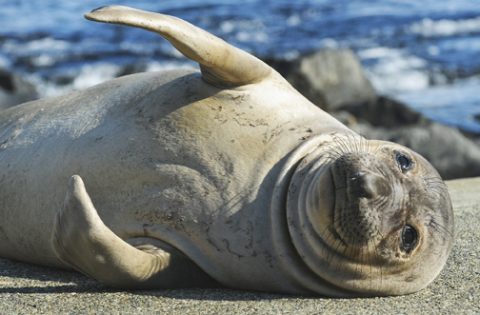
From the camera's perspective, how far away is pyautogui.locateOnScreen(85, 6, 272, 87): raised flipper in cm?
474

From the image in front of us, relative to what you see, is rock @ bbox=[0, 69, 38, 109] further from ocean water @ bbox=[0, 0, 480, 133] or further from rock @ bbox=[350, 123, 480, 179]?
rock @ bbox=[350, 123, 480, 179]

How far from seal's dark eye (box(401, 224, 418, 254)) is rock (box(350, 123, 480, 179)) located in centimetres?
566

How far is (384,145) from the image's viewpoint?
16.2 feet

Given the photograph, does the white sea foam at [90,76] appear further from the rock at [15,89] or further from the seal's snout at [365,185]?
the seal's snout at [365,185]

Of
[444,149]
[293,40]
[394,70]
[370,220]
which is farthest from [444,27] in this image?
[370,220]

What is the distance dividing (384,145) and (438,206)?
1.29 ft

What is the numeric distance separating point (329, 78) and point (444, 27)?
8.47 metres

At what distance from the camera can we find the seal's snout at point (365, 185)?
14.2ft

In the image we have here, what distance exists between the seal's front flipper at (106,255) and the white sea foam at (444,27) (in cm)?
1784

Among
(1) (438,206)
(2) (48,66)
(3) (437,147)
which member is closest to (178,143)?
(1) (438,206)

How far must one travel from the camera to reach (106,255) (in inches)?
171

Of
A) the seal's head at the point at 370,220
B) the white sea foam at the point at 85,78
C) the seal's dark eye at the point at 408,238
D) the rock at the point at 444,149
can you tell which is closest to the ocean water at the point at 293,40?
the white sea foam at the point at 85,78

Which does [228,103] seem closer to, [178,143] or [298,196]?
[178,143]

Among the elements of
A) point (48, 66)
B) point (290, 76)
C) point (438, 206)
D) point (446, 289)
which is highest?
point (438, 206)
